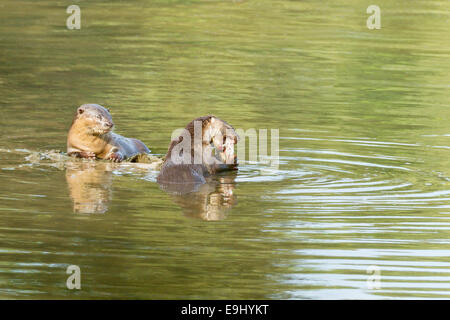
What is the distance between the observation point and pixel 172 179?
10758mm

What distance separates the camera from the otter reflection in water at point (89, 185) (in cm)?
991

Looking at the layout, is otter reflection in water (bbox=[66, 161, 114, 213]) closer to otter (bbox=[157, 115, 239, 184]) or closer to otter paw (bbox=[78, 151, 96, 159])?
otter paw (bbox=[78, 151, 96, 159])

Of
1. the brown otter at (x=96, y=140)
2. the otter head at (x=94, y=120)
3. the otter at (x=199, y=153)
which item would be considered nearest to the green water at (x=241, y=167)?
the otter at (x=199, y=153)

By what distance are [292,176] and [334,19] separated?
51.6 feet

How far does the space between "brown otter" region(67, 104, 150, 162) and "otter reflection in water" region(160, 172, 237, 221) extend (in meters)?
1.63

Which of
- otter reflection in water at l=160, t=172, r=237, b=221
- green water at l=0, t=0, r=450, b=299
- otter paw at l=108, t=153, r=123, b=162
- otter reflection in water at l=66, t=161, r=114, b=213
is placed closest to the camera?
green water at l=0, t=0, r=450, b=299

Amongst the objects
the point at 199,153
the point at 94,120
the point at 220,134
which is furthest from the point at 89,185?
the point at 94,120

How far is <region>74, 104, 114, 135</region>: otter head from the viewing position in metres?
12.4

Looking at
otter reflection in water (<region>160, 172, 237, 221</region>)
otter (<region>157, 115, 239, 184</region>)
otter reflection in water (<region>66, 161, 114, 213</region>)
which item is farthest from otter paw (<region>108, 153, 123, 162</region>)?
otter reflection in water (<region>160, 172, 237, 221</region>)

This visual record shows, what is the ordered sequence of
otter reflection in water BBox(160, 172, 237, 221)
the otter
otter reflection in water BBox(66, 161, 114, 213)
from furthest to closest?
the otter, otter reflection in water BBox(66, 161, 114, 213), otter reflection in water BBox(160, 172, 237, 221)

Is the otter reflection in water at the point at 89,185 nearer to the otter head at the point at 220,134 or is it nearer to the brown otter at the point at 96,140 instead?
the brown otter at the point at 96,140

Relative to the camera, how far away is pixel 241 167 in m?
12.0
